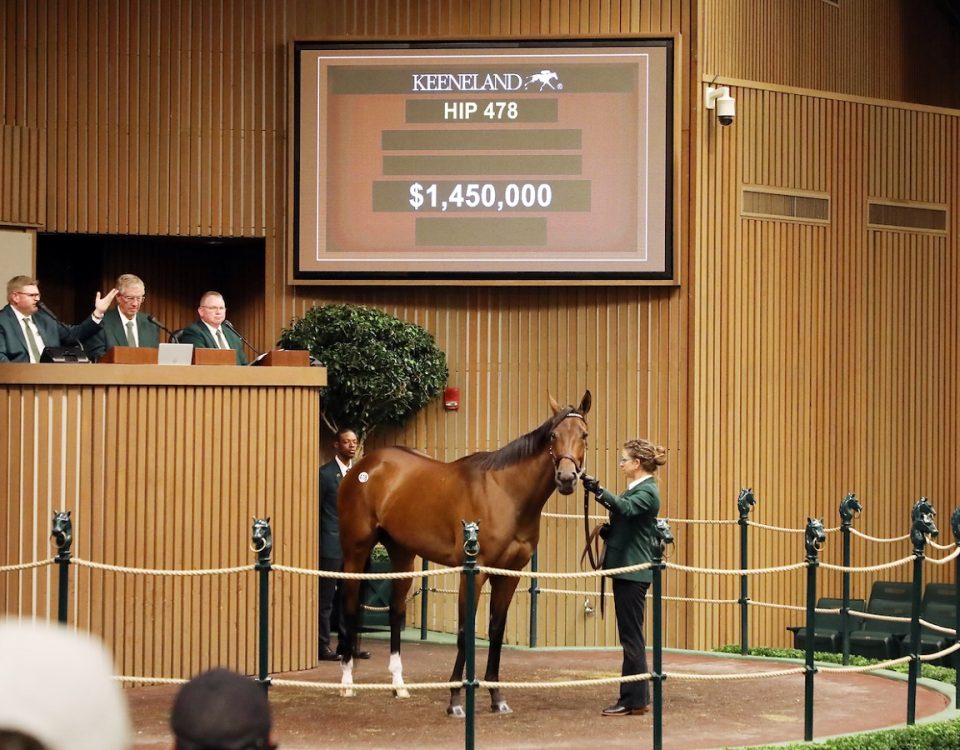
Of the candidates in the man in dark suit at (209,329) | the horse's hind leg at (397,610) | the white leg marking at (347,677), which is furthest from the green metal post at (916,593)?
the man in dark suit at (209,329)

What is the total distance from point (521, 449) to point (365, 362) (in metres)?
3.42

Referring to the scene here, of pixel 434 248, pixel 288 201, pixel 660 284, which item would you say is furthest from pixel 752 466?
pixel 288 201

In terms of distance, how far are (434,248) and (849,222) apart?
3863 mm

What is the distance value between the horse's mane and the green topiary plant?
10.2 feet

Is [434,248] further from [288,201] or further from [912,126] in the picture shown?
[912,126]

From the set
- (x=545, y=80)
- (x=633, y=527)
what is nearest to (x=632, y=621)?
(x=633, y=527)

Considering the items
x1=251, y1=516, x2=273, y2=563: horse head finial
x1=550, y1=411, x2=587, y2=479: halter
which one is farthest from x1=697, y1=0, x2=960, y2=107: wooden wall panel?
x1=251, y1=516, x2=273, y2=563: horse head finial

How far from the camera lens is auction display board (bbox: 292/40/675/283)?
11.9 m

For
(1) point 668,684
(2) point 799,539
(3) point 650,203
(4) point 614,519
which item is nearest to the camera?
(4) point 614,519

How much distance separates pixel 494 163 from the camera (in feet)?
38.9

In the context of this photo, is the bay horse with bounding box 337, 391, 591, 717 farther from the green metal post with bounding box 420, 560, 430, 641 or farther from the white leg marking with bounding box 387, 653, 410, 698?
the green metal post with bounding box 420, 560, 430, 641

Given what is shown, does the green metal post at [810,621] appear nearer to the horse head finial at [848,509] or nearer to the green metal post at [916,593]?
the green metal post at [916,593]

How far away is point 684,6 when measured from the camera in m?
12.2

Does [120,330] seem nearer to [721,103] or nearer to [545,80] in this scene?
[545,80]
